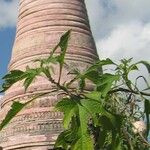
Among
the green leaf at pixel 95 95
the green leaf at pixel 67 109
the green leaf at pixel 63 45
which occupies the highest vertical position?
the green leaf at pixel 63 45

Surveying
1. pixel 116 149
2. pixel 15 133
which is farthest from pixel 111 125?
pixel 15 133

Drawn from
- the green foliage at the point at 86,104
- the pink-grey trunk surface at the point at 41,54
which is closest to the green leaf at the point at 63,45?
the green foliage at the point at 86,104

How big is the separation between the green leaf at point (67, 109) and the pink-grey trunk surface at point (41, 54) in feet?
16.6

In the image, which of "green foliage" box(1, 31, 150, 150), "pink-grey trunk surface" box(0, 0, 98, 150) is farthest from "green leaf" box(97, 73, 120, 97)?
"pink-grey trunk surface" box(0, 0, 98, 150)

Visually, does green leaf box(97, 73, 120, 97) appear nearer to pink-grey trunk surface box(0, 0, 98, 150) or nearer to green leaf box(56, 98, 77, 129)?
green leaf box(56, 98, 77, 129)

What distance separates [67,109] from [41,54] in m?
6.07

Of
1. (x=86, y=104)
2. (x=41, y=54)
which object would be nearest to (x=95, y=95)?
(x=86, y=104)

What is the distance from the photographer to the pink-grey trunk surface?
20.8ft

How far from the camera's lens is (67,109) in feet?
3.87

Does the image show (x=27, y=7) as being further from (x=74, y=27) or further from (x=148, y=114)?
(x=148, y=114)

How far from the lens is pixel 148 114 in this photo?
1283 mm

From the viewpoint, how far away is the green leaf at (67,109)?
3.82 ft

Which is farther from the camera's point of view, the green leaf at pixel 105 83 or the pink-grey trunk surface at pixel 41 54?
the pink-grey trunk surface at pixel 41 54

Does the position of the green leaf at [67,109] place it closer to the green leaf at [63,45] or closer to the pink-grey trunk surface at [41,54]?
the green leaf at [63,45]
